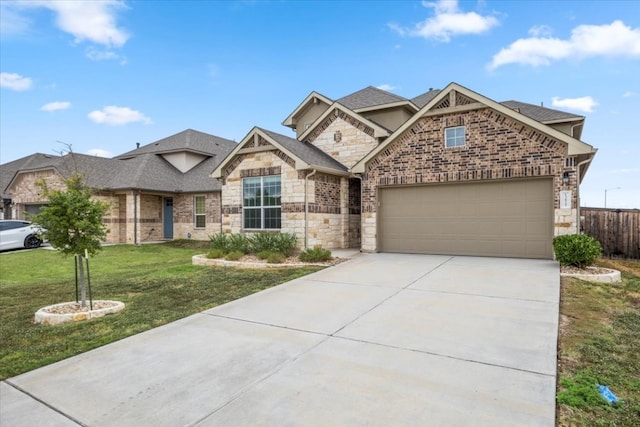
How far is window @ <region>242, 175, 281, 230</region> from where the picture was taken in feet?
45.9

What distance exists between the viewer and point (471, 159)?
11.9 meters

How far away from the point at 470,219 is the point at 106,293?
10.6 m

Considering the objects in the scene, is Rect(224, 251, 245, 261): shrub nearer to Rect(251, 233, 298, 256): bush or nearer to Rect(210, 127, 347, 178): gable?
Rect(251, 233, 298, 256): bush

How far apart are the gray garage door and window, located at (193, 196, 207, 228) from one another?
37.0 feet

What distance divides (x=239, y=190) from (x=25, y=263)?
8.23 metres

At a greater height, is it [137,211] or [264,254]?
[137,211]

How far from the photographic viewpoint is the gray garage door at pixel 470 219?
11.2 m

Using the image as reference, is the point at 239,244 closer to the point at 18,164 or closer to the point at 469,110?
the point at 469,110

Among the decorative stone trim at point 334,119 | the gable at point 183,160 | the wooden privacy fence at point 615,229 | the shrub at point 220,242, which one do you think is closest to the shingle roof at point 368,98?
the decorative stone trim at point 334,119

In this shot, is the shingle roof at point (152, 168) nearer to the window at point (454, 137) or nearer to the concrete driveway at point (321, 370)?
the window at point (454, 137)

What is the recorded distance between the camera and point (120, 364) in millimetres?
4230

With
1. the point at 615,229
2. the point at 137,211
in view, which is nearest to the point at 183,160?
the point at 137,211

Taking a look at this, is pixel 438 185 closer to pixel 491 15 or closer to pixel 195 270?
pixel 491 15

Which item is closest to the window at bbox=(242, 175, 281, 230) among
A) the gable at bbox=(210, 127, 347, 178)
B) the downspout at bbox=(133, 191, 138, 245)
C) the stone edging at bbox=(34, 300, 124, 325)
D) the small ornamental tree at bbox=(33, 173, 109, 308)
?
the gable at bbox=(210, 127, 347, 178)
